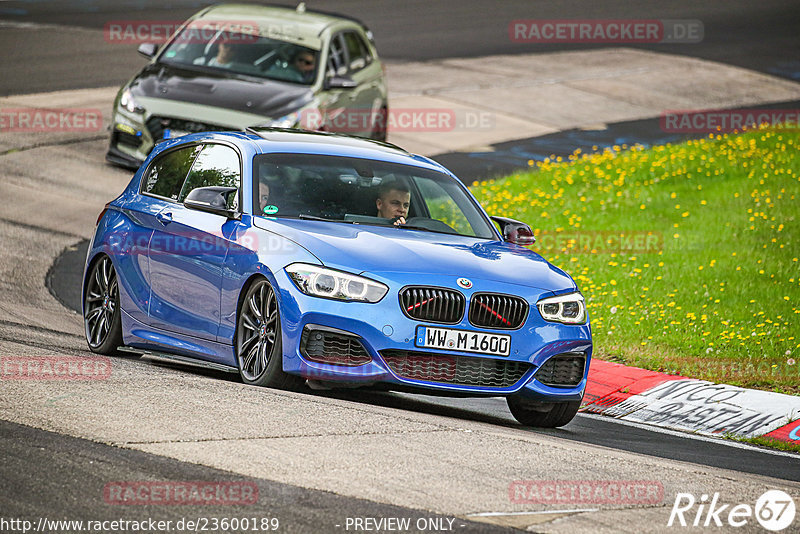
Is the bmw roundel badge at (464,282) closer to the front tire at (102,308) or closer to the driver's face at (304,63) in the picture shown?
the front tire at (102,308)

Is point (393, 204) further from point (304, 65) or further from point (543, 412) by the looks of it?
point (304, 65)

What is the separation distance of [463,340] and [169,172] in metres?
3.17

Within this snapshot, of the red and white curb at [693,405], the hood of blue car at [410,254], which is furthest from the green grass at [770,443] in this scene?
the hood of blue car at [410,254]

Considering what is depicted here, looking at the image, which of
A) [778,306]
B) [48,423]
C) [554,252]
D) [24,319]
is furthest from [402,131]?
[48,423]

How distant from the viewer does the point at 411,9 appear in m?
37.2

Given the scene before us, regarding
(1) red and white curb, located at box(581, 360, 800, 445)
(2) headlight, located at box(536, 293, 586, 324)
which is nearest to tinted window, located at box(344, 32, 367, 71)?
(1) red and white curb, located at box(581, 360, 800, 445)

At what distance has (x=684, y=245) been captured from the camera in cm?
1600

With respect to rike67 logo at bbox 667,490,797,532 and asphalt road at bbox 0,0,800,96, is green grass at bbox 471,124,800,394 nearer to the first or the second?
rike67 logo at bbox 667,490,797,532

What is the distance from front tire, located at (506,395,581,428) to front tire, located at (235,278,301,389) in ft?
5.25

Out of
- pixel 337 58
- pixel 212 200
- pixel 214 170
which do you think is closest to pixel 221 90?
pixel 337 58

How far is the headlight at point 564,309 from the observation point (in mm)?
8461

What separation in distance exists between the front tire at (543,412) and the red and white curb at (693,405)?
1417 mm

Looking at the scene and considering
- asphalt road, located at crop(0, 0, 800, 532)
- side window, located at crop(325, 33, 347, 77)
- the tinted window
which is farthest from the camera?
the tinted window

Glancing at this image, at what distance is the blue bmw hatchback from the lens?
805 centimetres
